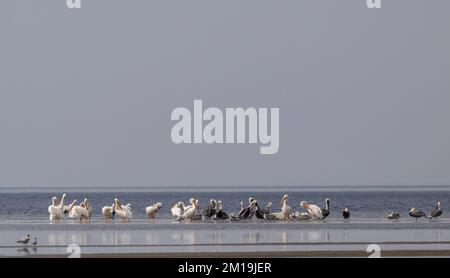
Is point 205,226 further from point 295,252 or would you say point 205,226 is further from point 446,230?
point 295,252

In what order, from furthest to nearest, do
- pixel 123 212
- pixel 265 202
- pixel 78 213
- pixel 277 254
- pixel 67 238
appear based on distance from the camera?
pixel 265 202
pixel 123 212
pixel 78 213
pixel 67 238
pixel 277 254

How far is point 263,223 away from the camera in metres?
30.3

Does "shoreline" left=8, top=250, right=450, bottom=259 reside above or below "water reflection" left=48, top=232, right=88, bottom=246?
above

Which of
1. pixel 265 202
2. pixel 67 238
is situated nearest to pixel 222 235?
pixel 67 238

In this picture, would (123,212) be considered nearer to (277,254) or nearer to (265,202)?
(277,254)

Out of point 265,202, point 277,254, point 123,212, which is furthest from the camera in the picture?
point 265,202

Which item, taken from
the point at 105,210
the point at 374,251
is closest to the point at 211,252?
the point at 374,251

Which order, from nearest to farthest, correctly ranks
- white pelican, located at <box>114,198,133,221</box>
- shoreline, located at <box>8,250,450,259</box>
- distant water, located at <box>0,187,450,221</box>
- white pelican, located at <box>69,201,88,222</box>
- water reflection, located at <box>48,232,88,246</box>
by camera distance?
shoreline, located at <box>8,250,450,259</box> → water reflection, located at <box>48,232,88,246</box> → white pelican, located at <box>69,201,88,222</box> → white pelican, located at <box>114,198,133,221</box> → distant water, located at <box>0,187,450,221</box>

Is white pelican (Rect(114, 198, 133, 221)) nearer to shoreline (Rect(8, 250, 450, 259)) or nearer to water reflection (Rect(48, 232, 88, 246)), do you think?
water reflection (Rect(48, 232, 88, 246))

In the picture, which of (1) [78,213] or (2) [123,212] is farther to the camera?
(2) [123,212]

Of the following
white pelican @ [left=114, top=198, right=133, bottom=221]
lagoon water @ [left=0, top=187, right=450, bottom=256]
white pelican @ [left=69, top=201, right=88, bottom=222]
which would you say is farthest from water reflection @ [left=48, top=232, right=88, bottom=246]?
white pelican @ [left=114, top=198, right=133, bottom=221]

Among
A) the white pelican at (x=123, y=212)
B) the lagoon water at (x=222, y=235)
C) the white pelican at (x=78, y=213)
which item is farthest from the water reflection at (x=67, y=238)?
the white pelican at (x=123, y=212)

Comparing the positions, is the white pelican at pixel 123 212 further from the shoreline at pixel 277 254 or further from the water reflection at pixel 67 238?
the shoreline at pixel 277 254
